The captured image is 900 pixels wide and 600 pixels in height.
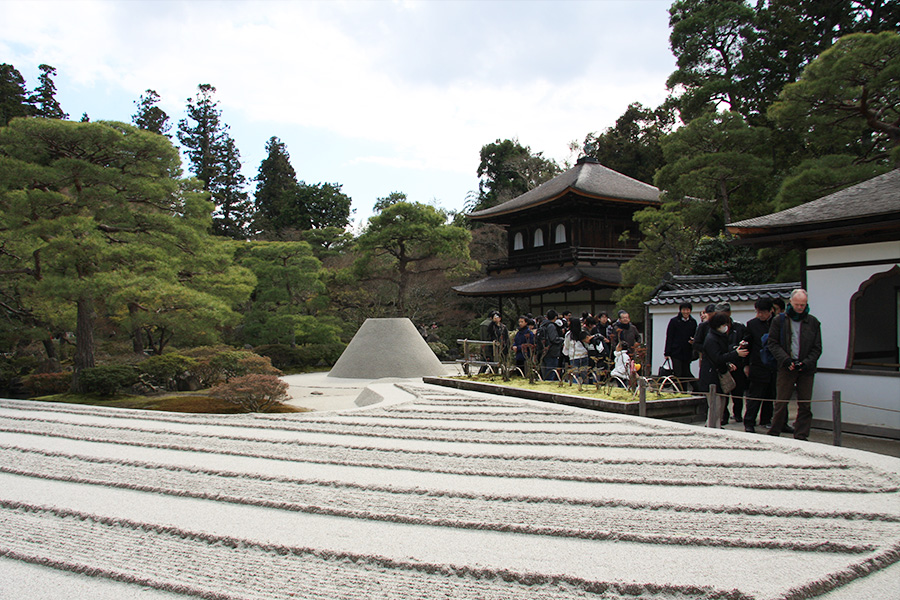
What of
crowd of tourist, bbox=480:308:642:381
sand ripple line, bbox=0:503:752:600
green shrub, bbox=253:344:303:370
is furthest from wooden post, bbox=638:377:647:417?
green shrub, bbox=253:344:303:370

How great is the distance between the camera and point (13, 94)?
27656mm

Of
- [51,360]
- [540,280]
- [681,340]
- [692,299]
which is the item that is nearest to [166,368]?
[51,360]

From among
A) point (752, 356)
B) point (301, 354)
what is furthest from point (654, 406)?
point (301, 354)

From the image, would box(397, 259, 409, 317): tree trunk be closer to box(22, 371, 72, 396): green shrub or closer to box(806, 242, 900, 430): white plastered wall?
box(22, 371, 72, 396): green shrub

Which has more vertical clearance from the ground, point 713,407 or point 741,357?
point 741,357

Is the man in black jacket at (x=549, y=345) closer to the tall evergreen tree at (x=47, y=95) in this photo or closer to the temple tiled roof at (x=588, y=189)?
the temple tiled roof at (x=588, y=189)

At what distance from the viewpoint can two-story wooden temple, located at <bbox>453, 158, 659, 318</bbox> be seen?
805 inches

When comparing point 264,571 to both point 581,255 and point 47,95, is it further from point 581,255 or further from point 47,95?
point 47,95

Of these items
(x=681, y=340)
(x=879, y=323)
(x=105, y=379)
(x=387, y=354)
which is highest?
(x=879, y=323)

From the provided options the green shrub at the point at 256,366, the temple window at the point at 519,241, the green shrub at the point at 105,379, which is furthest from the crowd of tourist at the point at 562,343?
the temple window at the point at 519,241

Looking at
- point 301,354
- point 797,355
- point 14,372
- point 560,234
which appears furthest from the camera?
point 560,234

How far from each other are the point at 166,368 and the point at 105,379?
1073 millimetres

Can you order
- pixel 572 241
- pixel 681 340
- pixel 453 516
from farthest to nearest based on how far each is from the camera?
pixel 572 241 → pixel 681 340 → pixel 453 516

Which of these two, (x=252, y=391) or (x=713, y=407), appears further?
(x=252, y=391)
